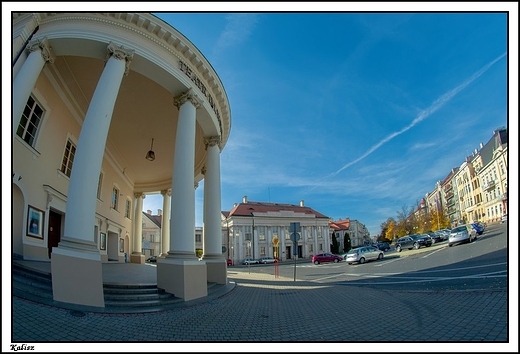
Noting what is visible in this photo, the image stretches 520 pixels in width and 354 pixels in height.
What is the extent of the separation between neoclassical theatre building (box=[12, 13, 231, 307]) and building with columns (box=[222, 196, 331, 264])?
148 ft

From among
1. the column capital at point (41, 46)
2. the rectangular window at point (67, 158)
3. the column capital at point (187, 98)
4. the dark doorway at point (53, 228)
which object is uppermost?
the column capital at point (41, 46)

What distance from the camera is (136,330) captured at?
434 cm

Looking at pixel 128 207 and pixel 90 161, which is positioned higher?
pixel 90 161

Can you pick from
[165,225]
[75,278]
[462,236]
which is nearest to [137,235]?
[165,225]

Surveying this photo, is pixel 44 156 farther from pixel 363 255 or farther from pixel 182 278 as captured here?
pixel 363 255

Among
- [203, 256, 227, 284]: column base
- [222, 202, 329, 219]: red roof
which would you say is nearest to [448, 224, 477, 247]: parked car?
[203, 256, 227, 284]: column base

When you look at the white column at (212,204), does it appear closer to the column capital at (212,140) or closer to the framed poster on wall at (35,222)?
the column capital at (212,140)

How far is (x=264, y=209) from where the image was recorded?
64062 mm

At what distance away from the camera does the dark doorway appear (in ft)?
34.9

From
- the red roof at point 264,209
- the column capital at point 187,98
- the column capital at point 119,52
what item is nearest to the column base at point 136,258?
the column capital at point 187,98

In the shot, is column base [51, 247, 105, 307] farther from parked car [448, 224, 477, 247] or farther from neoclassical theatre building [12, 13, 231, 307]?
parked car [448, 224, 477, 247]

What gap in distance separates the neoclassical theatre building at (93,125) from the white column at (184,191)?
33 mm

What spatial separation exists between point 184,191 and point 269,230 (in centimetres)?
5391

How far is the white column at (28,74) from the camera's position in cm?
623
